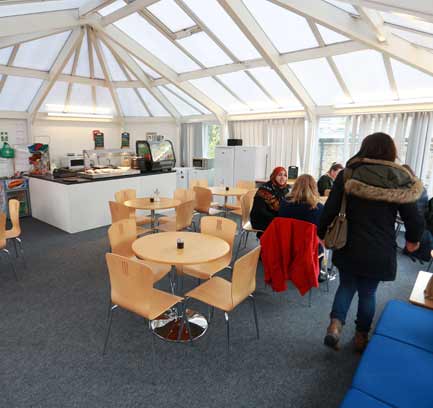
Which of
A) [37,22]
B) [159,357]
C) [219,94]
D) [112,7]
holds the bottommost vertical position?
[159,357]

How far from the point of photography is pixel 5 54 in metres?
5.64

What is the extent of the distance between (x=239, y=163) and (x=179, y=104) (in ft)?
8.69

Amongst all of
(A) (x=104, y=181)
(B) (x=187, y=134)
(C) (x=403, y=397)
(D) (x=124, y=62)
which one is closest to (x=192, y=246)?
(C) (x=403, y=397)

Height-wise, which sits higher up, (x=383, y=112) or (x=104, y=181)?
(x=383, y=112)

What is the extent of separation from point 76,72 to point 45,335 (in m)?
6.29

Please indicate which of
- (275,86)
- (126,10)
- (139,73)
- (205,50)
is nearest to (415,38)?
(275,86)

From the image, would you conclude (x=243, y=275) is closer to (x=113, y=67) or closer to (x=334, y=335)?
(x=334, y=335)

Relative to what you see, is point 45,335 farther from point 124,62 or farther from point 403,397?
point 124,62

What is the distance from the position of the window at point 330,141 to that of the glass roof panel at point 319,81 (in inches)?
17.2

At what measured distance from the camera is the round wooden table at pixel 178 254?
2330 millimetres

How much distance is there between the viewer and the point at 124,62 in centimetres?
659

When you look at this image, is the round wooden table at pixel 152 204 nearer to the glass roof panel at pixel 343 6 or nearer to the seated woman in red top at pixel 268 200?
the seated woman in red top at pixel 268 200

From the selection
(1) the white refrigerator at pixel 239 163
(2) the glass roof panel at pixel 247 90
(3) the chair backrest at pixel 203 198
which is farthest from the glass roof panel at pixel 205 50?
(3) the chair backrest at pixel 203 198

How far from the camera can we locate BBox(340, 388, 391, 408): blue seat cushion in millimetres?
1397
